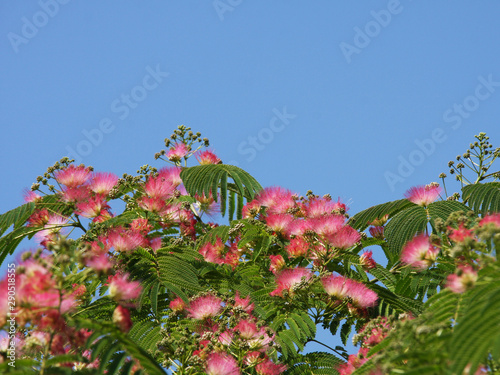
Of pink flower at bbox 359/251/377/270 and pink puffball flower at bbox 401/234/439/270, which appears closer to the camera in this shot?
pink puffball flower at bbox 401/234/439/270

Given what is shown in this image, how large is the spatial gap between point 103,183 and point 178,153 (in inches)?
48.3

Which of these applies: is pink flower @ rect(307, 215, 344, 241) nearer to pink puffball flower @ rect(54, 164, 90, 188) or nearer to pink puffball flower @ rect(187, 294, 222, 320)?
pink puffball flower @ rect(187, 294, 222, 320)

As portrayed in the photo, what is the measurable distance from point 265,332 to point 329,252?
3.32ft

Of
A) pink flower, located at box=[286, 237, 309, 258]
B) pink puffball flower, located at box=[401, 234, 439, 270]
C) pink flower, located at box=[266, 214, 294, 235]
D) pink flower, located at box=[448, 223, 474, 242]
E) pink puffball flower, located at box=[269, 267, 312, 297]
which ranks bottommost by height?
pink flower, located at box=[448, 223, 474, 242]

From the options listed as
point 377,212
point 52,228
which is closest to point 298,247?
point 377,212

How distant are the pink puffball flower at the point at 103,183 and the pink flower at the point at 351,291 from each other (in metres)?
1.78

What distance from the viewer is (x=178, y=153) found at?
242 inches

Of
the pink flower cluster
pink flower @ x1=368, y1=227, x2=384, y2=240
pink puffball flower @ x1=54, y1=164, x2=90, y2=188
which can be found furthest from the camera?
pink flower @ x1=368, y1=227, x2=384, y2=240

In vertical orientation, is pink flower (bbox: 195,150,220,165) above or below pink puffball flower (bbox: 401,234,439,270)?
above

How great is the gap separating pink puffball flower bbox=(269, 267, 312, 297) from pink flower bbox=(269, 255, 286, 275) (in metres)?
0.35

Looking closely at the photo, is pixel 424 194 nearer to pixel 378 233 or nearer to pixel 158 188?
pixel 378 233

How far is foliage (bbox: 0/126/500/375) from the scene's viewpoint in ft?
9.13

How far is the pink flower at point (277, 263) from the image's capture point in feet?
16.9

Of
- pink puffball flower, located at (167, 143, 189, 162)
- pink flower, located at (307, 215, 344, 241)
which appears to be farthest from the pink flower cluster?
pink puffball flower, located at (167, 143, 189, 162)
